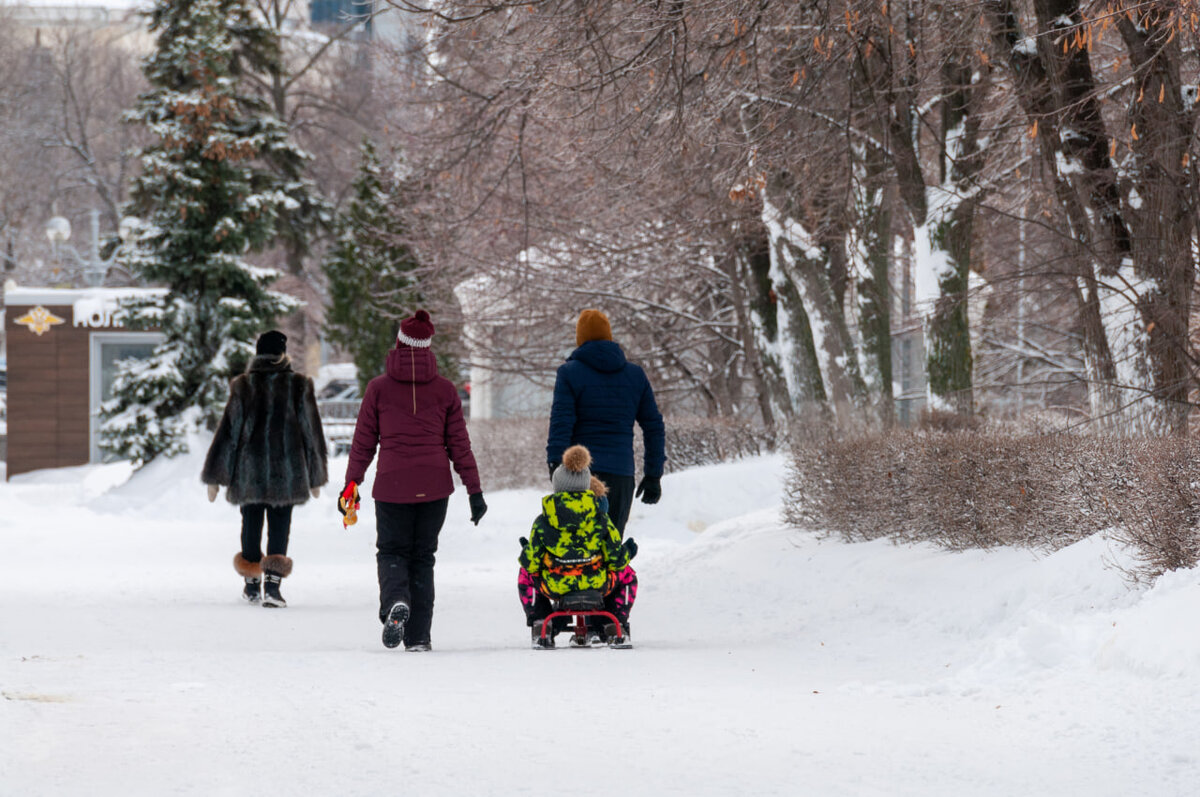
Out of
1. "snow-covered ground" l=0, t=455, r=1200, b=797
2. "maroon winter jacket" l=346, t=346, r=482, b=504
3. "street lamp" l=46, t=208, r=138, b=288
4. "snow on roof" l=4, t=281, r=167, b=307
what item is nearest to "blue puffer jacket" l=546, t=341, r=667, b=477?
"maroon winter jacket" l=346, t=346, r=482, b=504

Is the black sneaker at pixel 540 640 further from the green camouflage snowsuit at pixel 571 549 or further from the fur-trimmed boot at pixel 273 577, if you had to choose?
the fur-trimmed boot at pixel 273 577

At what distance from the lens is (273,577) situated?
10.8 metres

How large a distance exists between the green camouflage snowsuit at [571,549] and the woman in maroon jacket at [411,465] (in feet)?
1.25

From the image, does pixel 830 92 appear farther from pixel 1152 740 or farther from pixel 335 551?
pixel 1152 740

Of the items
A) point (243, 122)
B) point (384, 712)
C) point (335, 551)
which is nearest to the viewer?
point (384, 712)

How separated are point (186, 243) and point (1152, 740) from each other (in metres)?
20.8

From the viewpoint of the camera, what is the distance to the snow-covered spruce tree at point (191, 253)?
23375 mm

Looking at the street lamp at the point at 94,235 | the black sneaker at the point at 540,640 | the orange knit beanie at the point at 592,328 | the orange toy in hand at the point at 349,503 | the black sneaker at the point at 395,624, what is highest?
the street lamp at the point at 94,235

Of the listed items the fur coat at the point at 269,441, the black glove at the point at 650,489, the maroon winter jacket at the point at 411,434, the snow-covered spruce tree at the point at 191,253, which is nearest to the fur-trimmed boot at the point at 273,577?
the fur coat at the point at 269,441

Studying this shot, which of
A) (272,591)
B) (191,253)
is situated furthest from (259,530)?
(191,253)

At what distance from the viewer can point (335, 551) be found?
16500mm

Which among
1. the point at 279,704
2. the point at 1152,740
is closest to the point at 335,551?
the point at 279,704

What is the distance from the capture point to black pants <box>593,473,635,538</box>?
8.64 m

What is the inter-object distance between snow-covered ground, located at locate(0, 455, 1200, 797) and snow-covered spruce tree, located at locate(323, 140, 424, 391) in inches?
762
